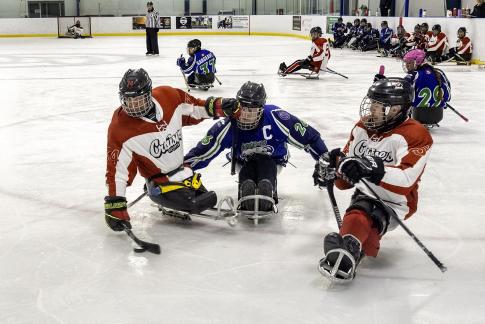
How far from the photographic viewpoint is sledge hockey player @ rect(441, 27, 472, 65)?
11828 millimetres

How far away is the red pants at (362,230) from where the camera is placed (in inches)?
99.0

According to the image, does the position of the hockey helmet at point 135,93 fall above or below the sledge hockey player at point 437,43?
below

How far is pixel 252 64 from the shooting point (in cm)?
1224

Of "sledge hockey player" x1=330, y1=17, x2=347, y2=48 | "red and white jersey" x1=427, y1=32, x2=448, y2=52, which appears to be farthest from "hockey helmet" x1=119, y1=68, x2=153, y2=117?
"sledge hockey player" x1=330, y1=17, x2=347, y2=48

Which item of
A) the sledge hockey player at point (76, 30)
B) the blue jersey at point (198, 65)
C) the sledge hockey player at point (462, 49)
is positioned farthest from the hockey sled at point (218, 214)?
the sledge hockey player at point (76, 30)

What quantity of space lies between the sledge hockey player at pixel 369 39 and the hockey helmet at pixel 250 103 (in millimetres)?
12879

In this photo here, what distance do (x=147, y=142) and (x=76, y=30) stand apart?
19756 mm

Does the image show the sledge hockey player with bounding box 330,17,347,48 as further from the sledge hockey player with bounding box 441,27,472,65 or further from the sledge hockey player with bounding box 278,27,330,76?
the sledge hockey player with bounding box 278,27,330,76

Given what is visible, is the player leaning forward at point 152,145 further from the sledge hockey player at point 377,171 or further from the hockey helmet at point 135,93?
the sledge hockey player at point 377,171

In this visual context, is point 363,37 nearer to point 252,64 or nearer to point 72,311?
point 252,64

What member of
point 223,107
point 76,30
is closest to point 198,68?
point 223,107

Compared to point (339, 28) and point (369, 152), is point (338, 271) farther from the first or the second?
point (339, 28)

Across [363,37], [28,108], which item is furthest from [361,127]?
[363,37]

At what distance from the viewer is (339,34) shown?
17.2 m
